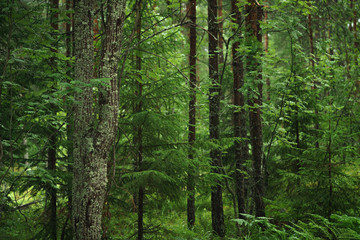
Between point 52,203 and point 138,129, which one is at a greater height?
point 138,129

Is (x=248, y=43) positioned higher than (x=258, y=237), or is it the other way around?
(x=248, y=43)

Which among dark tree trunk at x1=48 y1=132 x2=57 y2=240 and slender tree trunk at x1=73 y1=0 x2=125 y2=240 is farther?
dark tree trunk at x1=48 y1=132 x2=57 y2=240

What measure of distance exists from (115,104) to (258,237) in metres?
3.19

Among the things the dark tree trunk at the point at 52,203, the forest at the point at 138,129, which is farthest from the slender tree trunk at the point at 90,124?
the dark tree trunk at the point at 52,203

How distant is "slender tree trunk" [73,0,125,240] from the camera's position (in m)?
4.18

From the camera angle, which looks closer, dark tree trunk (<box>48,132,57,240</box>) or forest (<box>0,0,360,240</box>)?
forest (<box>0,0,360,240</box>)

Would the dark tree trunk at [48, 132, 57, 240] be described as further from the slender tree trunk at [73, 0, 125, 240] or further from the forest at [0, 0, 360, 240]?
the slender tree trunk at [73, 0, 125, 240]

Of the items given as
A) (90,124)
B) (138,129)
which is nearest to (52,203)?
(138,129)

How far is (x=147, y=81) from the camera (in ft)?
21.5

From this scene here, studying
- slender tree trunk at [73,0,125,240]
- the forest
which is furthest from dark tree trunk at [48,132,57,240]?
slender tree trunk at [73,0,125,240]

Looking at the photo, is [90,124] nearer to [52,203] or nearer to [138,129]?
[138,129]

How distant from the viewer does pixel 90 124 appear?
4266 millimetres

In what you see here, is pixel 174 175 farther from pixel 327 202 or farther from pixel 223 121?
pixel 223 121

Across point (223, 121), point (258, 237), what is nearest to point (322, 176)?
point (258, 237)
